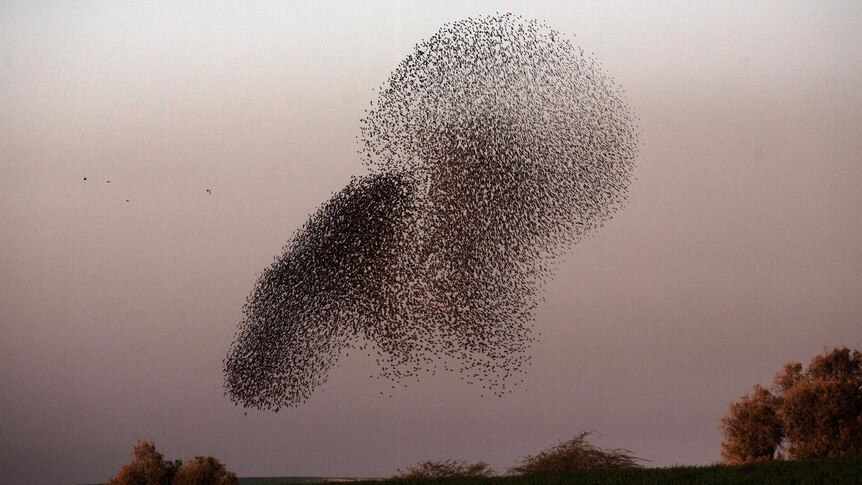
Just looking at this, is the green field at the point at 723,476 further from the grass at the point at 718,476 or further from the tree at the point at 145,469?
the tree at the point at 145,469

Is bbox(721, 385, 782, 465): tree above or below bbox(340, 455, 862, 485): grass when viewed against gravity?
above

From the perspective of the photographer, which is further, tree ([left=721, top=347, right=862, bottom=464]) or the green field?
tree ([left=721, top=347, right=862, bottom=464])

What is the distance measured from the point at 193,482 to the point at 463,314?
7826 millimetres

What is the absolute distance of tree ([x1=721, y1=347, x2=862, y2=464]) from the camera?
75.1ft

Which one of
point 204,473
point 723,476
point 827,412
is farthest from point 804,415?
point 204,473

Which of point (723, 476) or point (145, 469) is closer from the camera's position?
point (723, 476)

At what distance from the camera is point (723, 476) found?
18219 millimetres

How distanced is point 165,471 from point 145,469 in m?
0.48

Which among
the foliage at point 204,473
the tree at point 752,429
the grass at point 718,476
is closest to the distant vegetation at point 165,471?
the foliage at point 204,473

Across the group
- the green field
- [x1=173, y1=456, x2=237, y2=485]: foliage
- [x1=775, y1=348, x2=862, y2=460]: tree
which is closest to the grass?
the green field

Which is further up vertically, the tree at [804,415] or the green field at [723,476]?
the tree at [804,415]

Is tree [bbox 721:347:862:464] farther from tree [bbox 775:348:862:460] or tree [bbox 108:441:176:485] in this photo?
→ tree [bbox 108:441:176:485]

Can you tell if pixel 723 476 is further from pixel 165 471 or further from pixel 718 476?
pixel 165 471

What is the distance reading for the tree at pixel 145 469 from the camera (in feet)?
78.6
